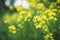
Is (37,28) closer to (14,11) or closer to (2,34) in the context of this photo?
(2,34)

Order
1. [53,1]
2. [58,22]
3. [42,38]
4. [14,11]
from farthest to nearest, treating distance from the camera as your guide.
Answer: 1. [14,11]
2. [53,1]
3. [58,22]
4. [42,38]

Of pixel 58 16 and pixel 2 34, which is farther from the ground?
pixel 58 16

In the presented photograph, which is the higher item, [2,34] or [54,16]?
[54,16]

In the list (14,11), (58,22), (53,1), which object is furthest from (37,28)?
(14,11)

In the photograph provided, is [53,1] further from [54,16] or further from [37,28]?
[37,28]

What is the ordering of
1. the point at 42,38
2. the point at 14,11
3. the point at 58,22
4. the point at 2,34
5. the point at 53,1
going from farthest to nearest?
the point at 14,11
the point at 53,1
the point at 2,34
the point at 58,22
the point at 42,38

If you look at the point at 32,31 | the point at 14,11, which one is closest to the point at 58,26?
the point at 32,31

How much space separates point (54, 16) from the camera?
4.96 m

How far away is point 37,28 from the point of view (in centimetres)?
455

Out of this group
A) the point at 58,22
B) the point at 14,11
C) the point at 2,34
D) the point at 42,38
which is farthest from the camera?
the point at 14,11

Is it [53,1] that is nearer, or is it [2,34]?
[2,34]

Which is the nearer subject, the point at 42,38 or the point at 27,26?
the point at 42,38

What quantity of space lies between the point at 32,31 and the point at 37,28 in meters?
0.19

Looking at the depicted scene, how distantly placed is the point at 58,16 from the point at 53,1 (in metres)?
1.08
